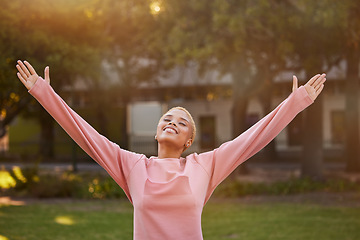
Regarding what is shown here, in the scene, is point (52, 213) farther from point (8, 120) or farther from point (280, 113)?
point (280, 113)

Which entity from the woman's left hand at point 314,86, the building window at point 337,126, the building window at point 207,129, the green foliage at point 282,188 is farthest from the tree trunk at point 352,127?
the woman's left hand at point 314,86

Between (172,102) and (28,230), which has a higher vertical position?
(172,102)

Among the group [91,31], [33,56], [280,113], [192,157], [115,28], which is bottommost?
[192,157]

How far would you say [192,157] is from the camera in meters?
3.87

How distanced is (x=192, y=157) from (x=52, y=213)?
857cm

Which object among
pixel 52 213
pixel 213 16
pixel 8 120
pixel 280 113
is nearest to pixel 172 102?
pixel 8 120

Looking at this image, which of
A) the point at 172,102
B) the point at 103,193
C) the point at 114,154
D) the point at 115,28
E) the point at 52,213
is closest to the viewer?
the point at 114,154

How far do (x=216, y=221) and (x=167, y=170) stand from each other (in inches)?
284

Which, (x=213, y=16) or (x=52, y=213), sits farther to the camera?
(x=213, y=16)

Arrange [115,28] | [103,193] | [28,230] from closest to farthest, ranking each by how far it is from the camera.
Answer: [28,230], [103,193], [115,28]

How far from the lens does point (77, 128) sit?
12.1ft

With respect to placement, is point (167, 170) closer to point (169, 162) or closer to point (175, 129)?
point (169, 162)

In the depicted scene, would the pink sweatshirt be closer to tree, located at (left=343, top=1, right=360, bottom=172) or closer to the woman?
the woman

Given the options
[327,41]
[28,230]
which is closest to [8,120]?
[28,230]
